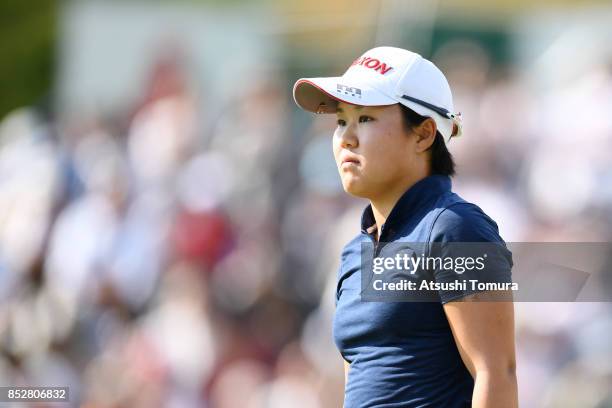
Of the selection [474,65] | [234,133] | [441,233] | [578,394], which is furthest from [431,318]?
[234,133]

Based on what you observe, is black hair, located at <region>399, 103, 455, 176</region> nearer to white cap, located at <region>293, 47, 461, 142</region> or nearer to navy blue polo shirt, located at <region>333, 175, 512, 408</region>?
white cap, located at <region>293, 47, 461, 142</region>

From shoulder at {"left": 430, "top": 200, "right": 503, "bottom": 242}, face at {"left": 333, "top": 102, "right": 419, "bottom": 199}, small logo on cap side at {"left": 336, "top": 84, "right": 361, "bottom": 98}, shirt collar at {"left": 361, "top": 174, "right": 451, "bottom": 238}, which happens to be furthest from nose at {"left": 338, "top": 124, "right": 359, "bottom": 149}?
shoulder at {"left": 430, "top": 200, "right": 503, "bottom": 242}

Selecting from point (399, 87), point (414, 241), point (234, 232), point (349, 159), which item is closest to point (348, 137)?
point (349, 159)

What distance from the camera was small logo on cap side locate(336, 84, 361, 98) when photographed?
11.2 feet

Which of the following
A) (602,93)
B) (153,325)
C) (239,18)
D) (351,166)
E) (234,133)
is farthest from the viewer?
(239,18)

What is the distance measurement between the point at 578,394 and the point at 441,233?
335 centimetres

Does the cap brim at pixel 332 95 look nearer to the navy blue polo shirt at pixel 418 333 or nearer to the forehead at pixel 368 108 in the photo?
the forehead at pixel 368 108

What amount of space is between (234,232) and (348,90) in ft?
17.9

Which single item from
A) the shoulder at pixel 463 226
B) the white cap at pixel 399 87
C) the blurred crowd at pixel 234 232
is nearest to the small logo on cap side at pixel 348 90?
the white cap at pixel 399 87

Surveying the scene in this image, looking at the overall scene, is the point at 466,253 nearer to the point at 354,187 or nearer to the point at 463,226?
the point at 463,226

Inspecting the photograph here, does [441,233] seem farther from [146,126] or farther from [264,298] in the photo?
[146,126]

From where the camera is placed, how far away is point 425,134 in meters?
3.47

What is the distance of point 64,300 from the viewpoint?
9.86m

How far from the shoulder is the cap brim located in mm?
399
